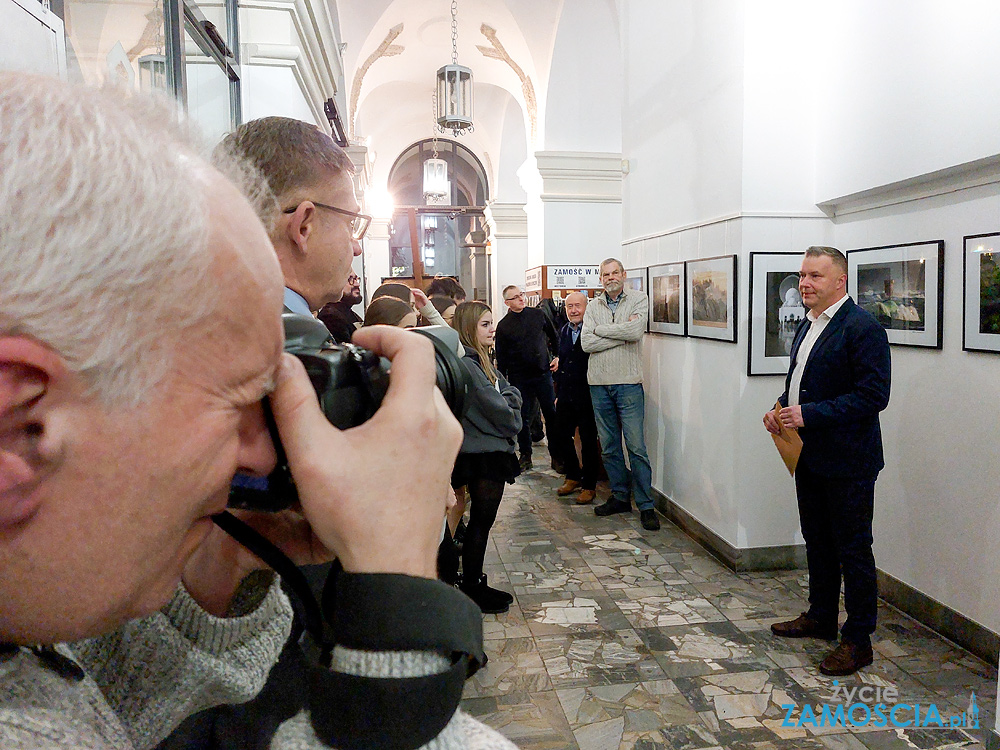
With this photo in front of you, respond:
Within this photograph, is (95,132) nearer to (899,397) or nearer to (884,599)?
(899,397)

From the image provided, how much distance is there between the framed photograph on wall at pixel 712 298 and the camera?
13.5ft

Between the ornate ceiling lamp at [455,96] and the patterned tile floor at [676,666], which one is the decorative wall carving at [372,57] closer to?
the ornate ceiling lamp at [455,96]

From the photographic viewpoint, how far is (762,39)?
3.89 meters

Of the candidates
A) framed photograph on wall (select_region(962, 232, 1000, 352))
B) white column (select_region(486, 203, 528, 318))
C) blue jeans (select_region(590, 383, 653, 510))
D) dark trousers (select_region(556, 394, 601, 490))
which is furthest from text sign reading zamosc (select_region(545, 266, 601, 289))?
framed photograph on wall (select_region(962, 232, 1000, 352))

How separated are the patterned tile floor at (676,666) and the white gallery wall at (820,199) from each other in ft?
Answer: 1.19

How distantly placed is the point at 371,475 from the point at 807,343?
3119mm

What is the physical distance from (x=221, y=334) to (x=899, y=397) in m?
3.78

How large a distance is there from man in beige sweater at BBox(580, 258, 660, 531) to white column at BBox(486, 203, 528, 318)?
22.8 feet

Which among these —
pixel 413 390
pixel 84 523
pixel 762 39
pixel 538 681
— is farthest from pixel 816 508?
pixel 84 523

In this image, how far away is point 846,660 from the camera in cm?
292

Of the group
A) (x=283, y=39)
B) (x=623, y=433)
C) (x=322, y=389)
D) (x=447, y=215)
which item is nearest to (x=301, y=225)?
(x=322, y=389)

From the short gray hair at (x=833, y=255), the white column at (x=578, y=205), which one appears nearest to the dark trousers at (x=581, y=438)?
the short gray hair at (x=833, y=255)

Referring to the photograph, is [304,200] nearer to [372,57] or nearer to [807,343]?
[807,343]

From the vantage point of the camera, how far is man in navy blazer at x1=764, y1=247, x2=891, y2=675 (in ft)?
9.62
